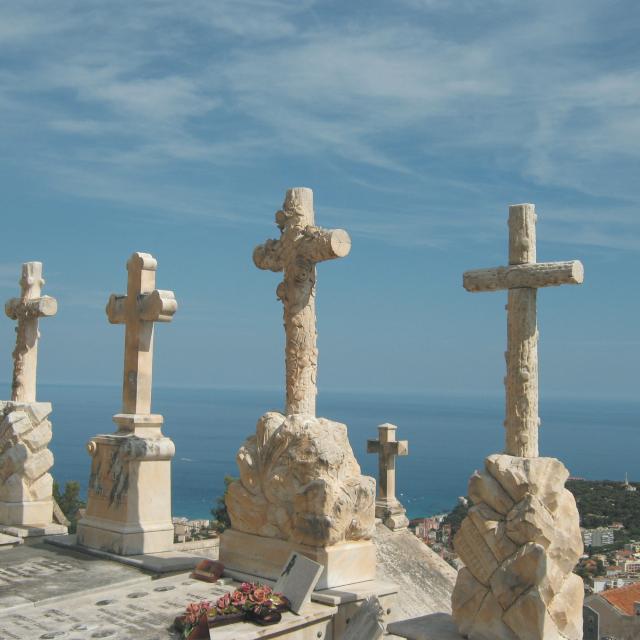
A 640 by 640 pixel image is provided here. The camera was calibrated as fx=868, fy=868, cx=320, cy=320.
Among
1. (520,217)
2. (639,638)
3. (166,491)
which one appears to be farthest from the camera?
(166,491)

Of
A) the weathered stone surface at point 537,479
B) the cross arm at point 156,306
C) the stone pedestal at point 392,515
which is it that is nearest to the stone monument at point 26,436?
the cross arm at point 156,306

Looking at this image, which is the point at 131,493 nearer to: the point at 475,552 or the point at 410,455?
the point at 475,552

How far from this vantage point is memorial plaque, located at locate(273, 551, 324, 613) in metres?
7.21

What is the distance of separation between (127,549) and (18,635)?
278 cm

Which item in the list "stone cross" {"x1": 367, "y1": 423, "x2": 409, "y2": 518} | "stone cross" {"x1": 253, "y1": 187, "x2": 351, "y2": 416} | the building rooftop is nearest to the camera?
"stone cross" {"x1": 253, "y1": 187, "x2": 351, "y2": 416}

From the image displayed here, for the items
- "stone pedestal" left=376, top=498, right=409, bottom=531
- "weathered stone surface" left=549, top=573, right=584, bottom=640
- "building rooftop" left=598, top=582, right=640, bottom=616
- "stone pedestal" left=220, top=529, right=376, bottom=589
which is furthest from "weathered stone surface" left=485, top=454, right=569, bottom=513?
"stone pedestal" left=376, top=498, right=409, bottom=531

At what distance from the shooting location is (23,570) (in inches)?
363

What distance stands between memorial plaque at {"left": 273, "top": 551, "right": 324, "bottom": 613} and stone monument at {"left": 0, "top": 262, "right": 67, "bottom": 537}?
17.1 ft

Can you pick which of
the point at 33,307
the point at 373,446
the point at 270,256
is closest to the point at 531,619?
the point at 270,256

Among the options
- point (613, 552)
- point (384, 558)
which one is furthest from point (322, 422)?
point (613, 552)

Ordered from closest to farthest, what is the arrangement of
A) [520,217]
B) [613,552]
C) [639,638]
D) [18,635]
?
[639,638], [520,217], [18,635], [613,552]

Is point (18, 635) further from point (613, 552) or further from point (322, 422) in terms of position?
point (613, 552)

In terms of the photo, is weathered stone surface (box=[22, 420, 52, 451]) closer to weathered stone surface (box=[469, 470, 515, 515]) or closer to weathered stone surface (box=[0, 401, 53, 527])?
weathered stone surface (box=[0, 401, 53, 527])

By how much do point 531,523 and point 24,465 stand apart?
836 centimetres
